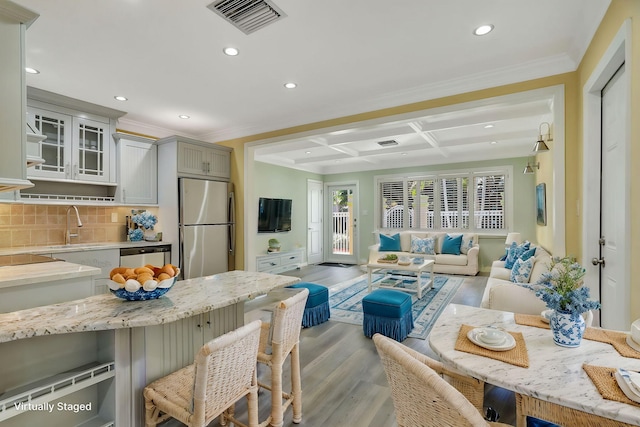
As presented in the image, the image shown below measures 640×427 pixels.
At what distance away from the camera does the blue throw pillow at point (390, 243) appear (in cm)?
714

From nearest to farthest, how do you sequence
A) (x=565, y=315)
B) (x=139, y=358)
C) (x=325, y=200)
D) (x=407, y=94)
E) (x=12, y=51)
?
1. (x=565, y=315)
2. (x=139, y=358)
3. (x=12, y=51)
4. (x=407, y=94)
5. (x=325, y=200)

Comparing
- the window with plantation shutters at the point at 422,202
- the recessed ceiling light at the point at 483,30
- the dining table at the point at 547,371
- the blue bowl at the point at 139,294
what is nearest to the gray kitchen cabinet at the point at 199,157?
the blue bowl at the point at 139,294

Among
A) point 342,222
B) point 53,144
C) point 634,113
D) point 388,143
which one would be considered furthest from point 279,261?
point 634,113

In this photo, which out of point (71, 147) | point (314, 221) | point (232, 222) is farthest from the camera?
point (314, 221)

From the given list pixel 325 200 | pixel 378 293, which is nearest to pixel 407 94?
pixel 378 293

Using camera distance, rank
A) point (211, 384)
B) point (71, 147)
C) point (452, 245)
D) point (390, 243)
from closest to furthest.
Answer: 1. point (211, 384)
2. point (71, 147)
3. point (452, 245)
4. point (390, 243)

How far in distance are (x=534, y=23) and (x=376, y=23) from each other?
3.73 feet

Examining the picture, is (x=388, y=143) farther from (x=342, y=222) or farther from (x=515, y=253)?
(x=342, y=222)

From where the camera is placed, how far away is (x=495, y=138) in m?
5.37

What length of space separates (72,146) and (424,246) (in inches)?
249

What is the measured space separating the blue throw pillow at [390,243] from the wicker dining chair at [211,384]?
5941 mm

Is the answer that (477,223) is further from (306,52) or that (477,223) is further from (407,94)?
(306,52)

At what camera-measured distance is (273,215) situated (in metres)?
6.89

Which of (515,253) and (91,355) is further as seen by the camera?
(515,253)
